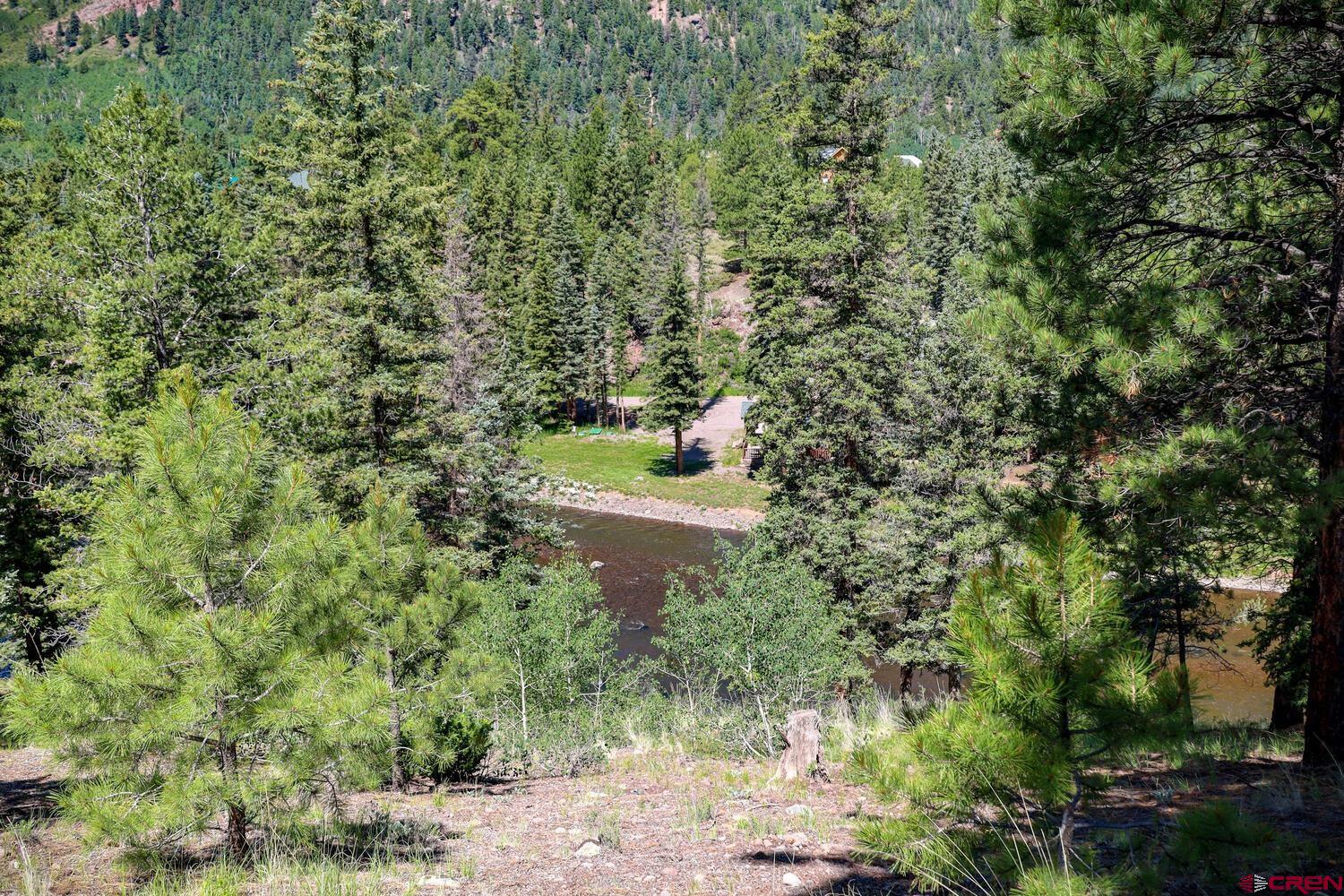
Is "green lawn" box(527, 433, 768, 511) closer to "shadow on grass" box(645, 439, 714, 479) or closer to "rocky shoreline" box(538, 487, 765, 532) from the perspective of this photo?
"shadow on grass" box(645, 439, 714, 479)

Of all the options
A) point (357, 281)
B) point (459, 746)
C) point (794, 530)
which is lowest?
point (459, 746)

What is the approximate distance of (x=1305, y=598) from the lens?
9484 millimetres

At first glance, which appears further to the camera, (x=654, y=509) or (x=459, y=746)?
(x=654, y=509)

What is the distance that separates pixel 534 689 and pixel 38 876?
849 cm

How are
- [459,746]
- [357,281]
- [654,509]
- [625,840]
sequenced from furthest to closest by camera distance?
[654,509]
[357,281]
[459,746]
[625,840]

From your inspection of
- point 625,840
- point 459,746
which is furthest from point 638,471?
point 625,840

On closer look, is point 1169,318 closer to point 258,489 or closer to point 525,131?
point 258,489

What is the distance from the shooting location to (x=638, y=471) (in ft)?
155

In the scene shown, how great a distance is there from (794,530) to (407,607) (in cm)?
1199

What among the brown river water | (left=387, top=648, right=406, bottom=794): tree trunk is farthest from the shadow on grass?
(left=387, top=648, right=406, bottom=794): tree trunk

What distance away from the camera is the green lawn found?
4291 centimetres

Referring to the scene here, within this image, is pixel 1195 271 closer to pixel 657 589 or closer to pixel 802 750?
pixel 802 750

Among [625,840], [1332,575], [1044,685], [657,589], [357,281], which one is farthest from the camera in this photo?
[657,589]

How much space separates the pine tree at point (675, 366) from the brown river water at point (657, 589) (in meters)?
6.33
